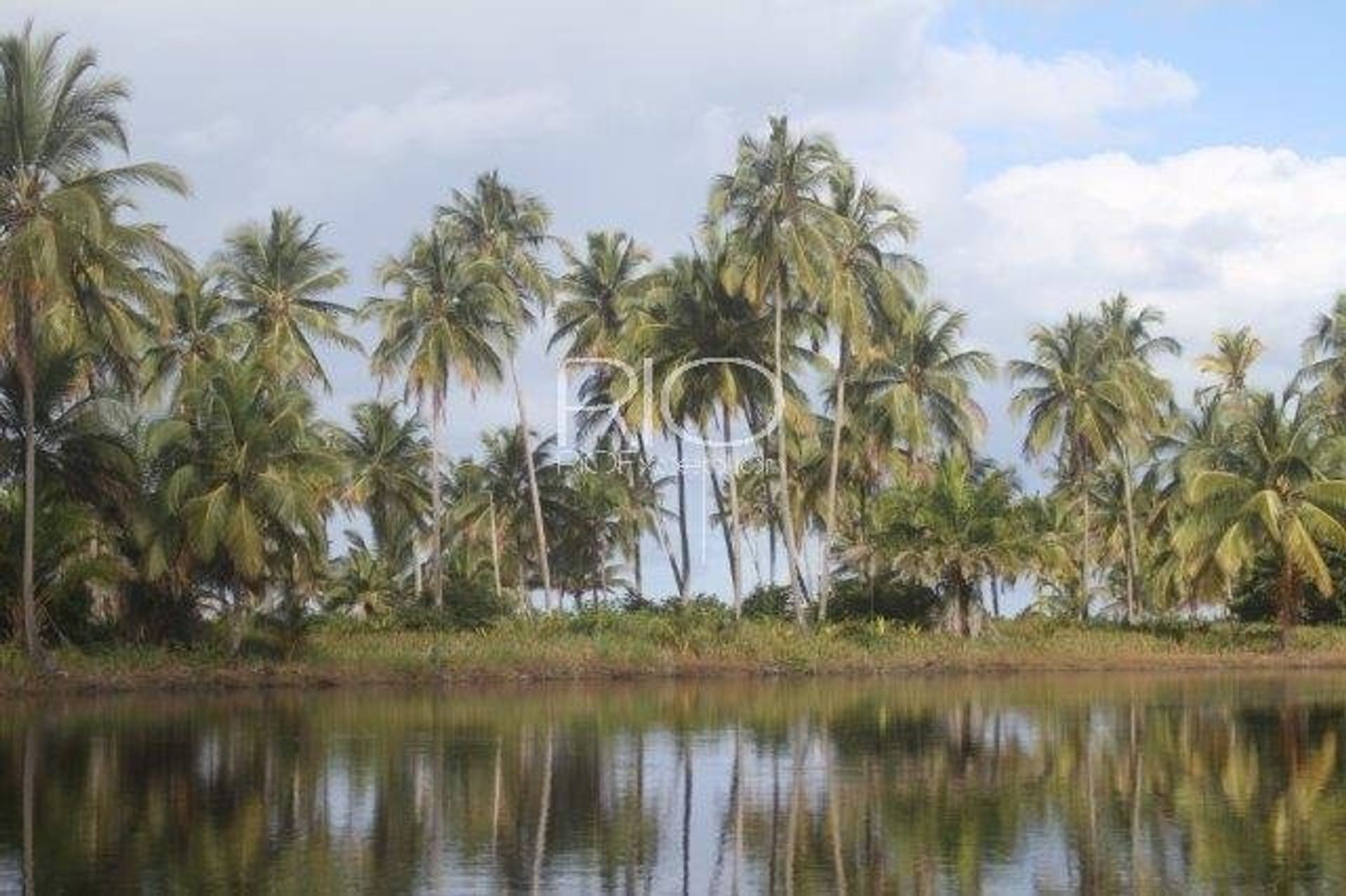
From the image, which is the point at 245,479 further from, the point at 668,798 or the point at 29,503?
the point at 668,798

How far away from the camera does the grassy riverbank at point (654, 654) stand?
123 feet

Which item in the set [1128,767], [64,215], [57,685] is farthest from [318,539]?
[1128,767]

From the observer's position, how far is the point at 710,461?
55.2 m

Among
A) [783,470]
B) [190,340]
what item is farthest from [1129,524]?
[190,340]

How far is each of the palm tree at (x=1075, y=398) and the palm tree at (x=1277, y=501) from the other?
22.7ft

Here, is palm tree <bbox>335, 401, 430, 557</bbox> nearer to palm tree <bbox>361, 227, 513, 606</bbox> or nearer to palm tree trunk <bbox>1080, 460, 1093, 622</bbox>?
palm tree <bbox>361, 227, 513, 606</bbox>

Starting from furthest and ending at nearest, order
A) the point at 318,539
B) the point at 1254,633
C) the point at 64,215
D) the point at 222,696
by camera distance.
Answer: the point at 1254,633 < the point at 318,539 < the point at 222,696 < the point at 64,215

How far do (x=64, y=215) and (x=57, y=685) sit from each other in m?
9.86

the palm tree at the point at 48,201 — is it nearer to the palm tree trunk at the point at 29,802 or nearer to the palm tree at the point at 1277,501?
the palm tree trunk at the point at 29,802

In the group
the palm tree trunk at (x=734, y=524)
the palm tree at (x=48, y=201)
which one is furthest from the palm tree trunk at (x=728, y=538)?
the palm tree at (x=48, y=201)

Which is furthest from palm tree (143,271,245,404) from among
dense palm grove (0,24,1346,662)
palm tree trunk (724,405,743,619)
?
palm tree trunk (724,405,743,619)

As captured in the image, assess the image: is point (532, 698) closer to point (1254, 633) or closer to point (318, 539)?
point (318, 539)

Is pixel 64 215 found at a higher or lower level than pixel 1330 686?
higher

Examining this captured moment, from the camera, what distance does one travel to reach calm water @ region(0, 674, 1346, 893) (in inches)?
543
